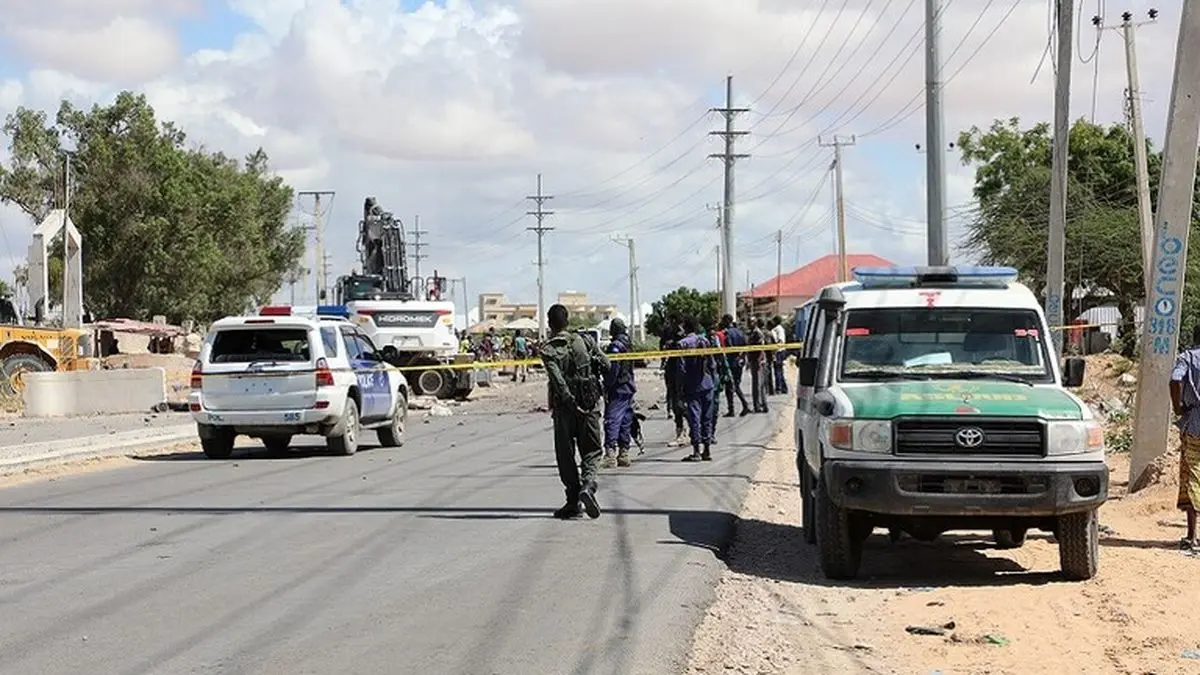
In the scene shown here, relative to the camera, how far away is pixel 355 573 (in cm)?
1058

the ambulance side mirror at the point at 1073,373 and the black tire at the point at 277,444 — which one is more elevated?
the ambulance side mirror at the point at 1073,373

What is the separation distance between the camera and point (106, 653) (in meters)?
7.86

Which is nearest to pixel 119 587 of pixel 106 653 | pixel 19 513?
pixel 106 653

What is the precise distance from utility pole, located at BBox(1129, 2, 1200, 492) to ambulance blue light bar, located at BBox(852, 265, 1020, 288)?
3739 millimetres

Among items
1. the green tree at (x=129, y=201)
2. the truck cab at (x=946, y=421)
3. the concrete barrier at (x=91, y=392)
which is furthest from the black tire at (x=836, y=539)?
the green tree at (x=129, y=201)

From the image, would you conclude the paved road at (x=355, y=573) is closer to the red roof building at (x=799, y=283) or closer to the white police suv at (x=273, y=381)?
the white police suv at (x=273, y=381)

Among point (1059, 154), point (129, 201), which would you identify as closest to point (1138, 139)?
point (1059, 154)

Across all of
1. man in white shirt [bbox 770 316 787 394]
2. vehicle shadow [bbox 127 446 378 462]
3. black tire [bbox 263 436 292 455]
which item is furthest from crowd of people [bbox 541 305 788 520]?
black tire [bbox 263 436 292 455]

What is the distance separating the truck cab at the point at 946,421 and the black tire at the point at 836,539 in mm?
11

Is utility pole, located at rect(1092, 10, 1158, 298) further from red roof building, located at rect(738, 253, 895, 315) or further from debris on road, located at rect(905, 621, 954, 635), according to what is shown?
red roof building, located at rect(738, 253, 895, 315)

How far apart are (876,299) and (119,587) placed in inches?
227

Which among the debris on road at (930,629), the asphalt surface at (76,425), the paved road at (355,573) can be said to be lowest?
the debris on road at (930,629)

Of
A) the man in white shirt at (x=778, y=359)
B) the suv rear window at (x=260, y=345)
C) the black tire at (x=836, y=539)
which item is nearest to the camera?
the black tire at (x=836, y=539)

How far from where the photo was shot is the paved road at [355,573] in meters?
7.91
